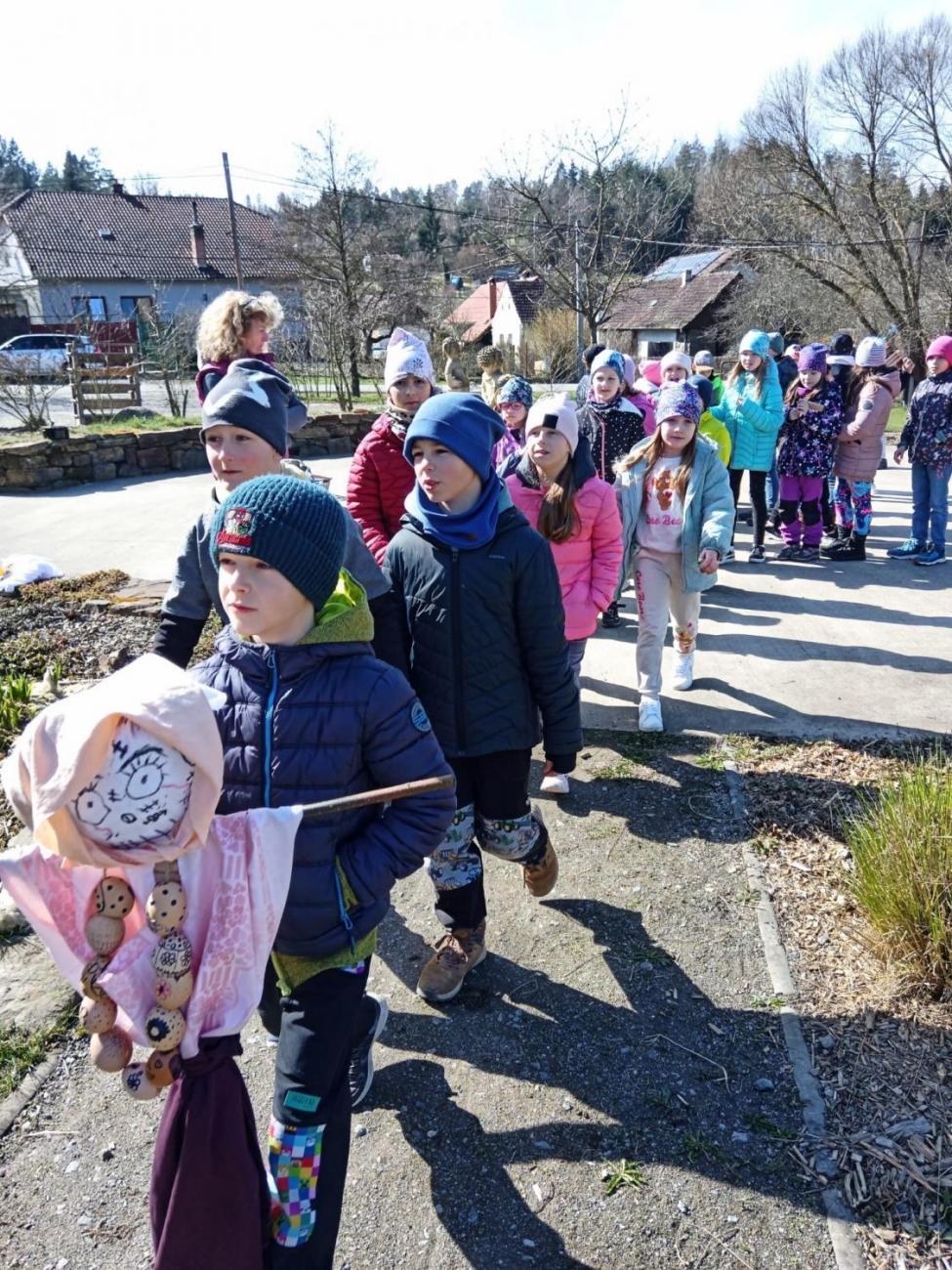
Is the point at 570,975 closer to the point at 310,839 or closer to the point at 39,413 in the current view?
the point at 310,839

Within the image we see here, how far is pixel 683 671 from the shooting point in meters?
5.44

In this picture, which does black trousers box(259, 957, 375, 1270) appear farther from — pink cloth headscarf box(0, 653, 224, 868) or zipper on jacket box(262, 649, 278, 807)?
pink cloth headscarf box(0, 653, 224, 868)

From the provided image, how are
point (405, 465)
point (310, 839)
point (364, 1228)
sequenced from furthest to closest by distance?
point (405, 465) → point (364, 1228) → point (310, 839)

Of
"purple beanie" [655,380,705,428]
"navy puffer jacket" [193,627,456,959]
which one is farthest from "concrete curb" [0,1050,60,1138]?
"purple beanie" [655,380,705,428]

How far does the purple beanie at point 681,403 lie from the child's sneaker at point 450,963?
299cm

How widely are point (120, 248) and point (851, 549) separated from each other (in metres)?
47.2

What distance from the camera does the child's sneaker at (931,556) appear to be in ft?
27.3

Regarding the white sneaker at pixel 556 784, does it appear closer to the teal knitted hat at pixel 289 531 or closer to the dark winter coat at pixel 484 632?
the dark winter coat at pixel 484 632

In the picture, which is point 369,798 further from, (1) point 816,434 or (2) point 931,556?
(2) point 931,556

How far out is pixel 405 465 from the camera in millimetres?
4145

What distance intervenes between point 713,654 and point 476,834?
Result: 3.45 metres

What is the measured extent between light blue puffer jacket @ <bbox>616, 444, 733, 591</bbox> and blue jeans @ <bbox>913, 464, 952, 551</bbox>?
4.19m

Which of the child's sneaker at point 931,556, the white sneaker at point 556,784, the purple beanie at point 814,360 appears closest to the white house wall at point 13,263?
the purple beanie at point 814,360

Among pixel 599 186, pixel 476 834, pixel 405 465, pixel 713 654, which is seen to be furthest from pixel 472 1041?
pixel 599 186
